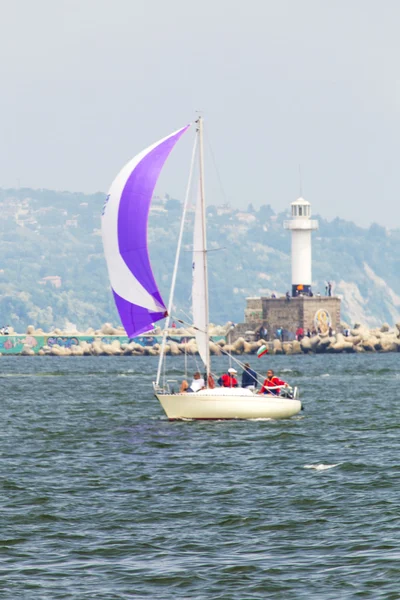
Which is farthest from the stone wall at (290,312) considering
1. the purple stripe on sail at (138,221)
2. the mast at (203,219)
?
the purple stripe on sail at (138,221)

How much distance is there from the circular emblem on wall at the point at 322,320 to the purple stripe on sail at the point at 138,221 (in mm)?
80061

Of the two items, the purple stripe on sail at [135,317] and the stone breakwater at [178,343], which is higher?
the purple stripe on sail at [135,317]

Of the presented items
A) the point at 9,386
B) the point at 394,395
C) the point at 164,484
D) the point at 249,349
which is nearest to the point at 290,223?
the point at 249,349

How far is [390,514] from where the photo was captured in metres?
18.9

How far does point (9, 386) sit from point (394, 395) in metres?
18.7

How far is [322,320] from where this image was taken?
112188 millimetres

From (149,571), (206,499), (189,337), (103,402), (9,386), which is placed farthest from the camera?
(189,337)

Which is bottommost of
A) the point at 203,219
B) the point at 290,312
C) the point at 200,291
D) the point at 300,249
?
the point at 200,291

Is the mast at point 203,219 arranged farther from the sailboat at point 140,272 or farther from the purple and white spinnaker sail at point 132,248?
the purple and white spinnaker sail at point 132,248

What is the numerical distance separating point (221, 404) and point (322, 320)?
81.0 meters

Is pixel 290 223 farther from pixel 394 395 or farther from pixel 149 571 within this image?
pixel 149 571

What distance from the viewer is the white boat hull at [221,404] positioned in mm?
31703

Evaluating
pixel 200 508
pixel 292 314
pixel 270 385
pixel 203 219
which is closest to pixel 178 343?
pixel 292 314

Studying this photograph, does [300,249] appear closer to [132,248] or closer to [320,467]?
[132,248]
